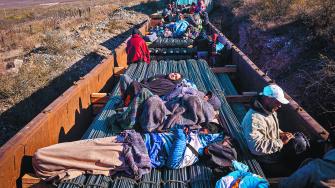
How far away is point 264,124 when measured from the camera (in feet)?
11.3

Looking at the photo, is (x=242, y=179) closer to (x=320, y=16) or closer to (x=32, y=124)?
(x=32, y=124)

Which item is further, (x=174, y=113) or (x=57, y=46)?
(x=57, y=46)

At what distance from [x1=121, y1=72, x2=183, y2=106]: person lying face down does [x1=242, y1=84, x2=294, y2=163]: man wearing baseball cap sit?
5.80ft

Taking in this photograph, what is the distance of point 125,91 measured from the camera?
4859 mm

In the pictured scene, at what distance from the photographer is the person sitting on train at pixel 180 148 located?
3.41 m

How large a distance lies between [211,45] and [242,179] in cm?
556

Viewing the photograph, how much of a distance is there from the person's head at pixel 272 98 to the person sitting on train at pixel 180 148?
0.59 meters

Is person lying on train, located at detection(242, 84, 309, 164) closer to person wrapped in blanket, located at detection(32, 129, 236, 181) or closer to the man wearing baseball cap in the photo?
the man wearing baseball cap

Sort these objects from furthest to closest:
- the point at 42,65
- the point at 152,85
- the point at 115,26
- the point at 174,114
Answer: the point at 115,26 < the point at 42,65 < the point at 152,85 < the point at 174,114

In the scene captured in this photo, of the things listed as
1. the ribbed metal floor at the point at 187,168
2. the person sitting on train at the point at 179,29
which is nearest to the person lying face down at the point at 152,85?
the ribbed metal floor at the point at 187,168

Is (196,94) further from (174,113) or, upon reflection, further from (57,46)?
(57,46)

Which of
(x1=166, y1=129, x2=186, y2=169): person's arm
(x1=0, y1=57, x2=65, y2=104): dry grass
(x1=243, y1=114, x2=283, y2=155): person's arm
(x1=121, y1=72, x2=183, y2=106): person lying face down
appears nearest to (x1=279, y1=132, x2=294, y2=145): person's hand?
(x1=243, y1=114, x2=283, y2=155): person's arm

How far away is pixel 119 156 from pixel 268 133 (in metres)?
1.59

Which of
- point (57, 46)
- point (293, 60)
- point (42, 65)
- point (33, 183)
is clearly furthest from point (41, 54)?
point (33, 183)
